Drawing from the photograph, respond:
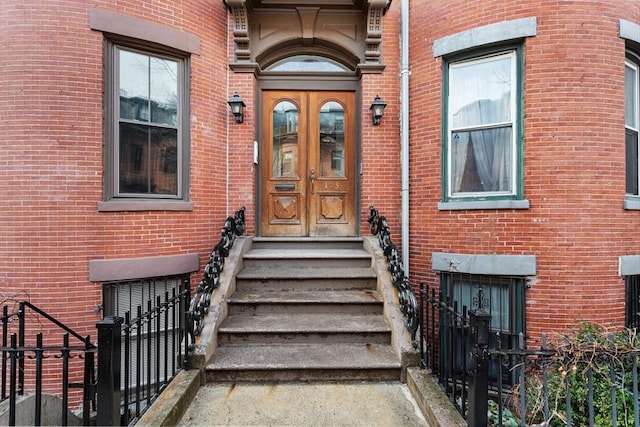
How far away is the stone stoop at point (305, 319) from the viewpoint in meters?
3.81

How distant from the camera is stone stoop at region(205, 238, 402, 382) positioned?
3.81m

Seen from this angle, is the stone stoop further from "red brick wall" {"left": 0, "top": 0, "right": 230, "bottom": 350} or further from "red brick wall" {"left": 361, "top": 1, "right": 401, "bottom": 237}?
"red brick wall" {"left": 0, "top": 0, "right": 230, "bottom": 350}

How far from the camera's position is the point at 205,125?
229 inches

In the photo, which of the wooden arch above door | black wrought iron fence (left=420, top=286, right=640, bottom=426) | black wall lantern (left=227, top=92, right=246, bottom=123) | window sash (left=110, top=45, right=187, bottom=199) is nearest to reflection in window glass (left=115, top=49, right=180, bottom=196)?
window sash (left=110, top=45, right=187, bottom=199)

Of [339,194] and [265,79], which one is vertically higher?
[265,79]

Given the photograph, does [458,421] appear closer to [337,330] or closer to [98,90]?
[337,330]

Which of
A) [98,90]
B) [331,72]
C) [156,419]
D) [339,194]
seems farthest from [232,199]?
[156,419]

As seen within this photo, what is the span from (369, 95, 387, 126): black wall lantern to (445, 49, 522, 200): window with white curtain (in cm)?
99

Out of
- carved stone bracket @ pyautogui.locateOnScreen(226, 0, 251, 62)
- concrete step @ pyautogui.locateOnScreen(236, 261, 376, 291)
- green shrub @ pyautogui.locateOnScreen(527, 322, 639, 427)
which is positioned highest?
Answer: carved stone bracket @ pyautogui.locateOnScreen(226, 0, 251, 62)

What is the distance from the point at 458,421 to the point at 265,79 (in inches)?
226

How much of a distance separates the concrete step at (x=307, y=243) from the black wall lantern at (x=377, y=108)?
78.5 inches

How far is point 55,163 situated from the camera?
4.75 metres

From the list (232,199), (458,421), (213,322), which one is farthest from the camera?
(232,199)

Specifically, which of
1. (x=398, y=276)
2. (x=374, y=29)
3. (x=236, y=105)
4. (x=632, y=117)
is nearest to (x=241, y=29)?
(x=236, y=105)
